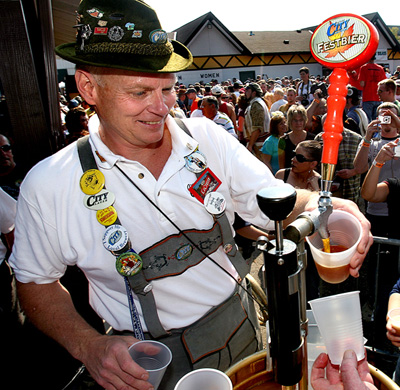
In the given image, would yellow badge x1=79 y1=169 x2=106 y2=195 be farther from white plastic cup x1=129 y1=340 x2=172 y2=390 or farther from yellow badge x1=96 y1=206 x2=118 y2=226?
white plastic cup x1=129 y1=340 x2=172 y2=390

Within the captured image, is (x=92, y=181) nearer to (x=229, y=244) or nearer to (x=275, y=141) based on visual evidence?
(x=229, y=244)

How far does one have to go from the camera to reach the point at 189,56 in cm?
165

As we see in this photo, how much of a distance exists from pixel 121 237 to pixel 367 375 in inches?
35.6

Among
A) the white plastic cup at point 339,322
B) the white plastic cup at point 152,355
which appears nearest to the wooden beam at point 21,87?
the white plastic cup at point 152,355

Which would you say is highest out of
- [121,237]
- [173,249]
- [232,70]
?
[121,237]

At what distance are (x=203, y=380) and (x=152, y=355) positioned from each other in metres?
0.27

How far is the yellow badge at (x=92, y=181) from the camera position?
135 cm

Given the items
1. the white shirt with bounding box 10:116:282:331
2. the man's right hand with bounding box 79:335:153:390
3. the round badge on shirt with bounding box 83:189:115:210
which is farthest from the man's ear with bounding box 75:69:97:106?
the man's right hand with bounding box 79:335:153:390

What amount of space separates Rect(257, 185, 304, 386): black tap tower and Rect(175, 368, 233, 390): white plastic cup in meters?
0.17

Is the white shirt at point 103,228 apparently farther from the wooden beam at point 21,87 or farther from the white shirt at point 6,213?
the white shirt at point 6,213

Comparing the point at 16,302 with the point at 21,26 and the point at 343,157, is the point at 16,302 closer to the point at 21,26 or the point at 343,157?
the point at 21,26

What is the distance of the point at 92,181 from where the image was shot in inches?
53.9

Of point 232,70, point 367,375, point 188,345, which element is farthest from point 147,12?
point 232,70

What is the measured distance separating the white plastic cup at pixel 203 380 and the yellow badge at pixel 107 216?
652 millimetres
